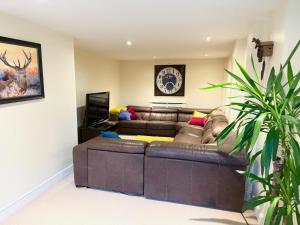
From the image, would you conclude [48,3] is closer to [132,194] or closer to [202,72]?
[132,194]

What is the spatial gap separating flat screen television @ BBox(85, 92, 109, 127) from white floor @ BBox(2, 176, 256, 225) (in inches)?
80.4

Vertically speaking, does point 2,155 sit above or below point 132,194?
above

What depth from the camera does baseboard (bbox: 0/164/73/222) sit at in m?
2.39

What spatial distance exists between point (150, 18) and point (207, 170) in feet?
6.17

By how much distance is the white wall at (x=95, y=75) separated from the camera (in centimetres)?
480

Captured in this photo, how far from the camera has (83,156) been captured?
2.93 metres

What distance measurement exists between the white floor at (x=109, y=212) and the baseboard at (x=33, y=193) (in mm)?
65

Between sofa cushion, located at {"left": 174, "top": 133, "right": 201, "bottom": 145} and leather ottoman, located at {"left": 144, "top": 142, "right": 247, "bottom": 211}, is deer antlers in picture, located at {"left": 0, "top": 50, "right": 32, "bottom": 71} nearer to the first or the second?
leather ottoman, located at {"left": 144, "top": 142, "right": 247, "bottom": 211}

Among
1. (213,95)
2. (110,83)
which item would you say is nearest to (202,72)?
(213,95)

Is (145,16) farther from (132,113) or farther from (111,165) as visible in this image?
(132,113)

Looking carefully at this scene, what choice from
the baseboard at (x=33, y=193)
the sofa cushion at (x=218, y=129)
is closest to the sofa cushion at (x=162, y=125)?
the sofa cushion at (x=218, y=129)

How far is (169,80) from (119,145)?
4374 millimetres

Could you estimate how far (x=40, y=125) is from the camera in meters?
2.85

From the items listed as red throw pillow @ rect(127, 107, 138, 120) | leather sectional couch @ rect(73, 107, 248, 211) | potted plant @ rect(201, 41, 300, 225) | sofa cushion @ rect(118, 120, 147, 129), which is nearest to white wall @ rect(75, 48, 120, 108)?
red throw pillow @ rect(127, 107, 138, 120)
